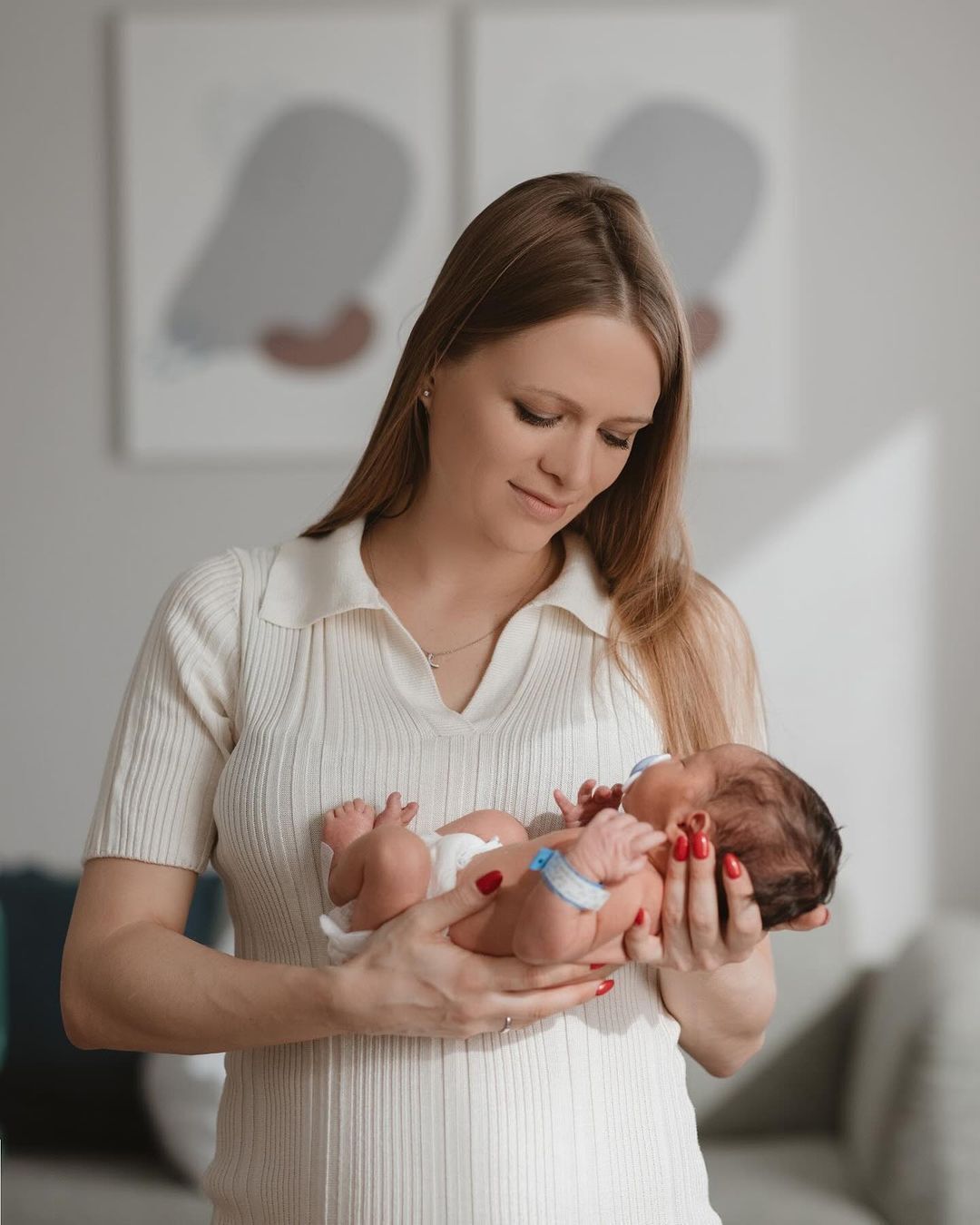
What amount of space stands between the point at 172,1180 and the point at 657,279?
2.13 metres

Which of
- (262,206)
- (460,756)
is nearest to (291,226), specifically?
(262,206)

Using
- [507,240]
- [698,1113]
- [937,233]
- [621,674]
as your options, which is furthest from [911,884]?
[507,240]

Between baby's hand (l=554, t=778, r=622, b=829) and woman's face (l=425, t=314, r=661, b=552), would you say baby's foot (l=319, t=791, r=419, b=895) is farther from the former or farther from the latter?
woman's face (l=425, t=314, r=661, b=552)

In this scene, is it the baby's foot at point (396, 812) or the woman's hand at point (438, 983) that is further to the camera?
the baby's foot at point (396, 812)

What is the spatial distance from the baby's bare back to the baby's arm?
0.01m

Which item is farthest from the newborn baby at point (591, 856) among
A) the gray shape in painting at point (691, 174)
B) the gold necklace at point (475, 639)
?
the gray shape in painting at point (691, 174)

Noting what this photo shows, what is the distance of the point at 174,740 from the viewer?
1.49 meters

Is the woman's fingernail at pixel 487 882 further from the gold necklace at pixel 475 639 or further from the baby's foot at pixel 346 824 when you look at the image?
the gold necklace at pixel 475 639

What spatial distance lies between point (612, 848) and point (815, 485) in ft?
7.92

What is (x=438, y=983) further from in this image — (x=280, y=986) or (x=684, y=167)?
(x=684, y=167)

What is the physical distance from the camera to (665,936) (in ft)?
4.38

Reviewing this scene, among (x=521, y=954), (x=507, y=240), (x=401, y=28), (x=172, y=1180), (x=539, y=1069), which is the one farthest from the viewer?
(x=401, y=28)

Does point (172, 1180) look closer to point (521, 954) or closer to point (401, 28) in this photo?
point (521, 954)

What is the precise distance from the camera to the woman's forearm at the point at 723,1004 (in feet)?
4.98
